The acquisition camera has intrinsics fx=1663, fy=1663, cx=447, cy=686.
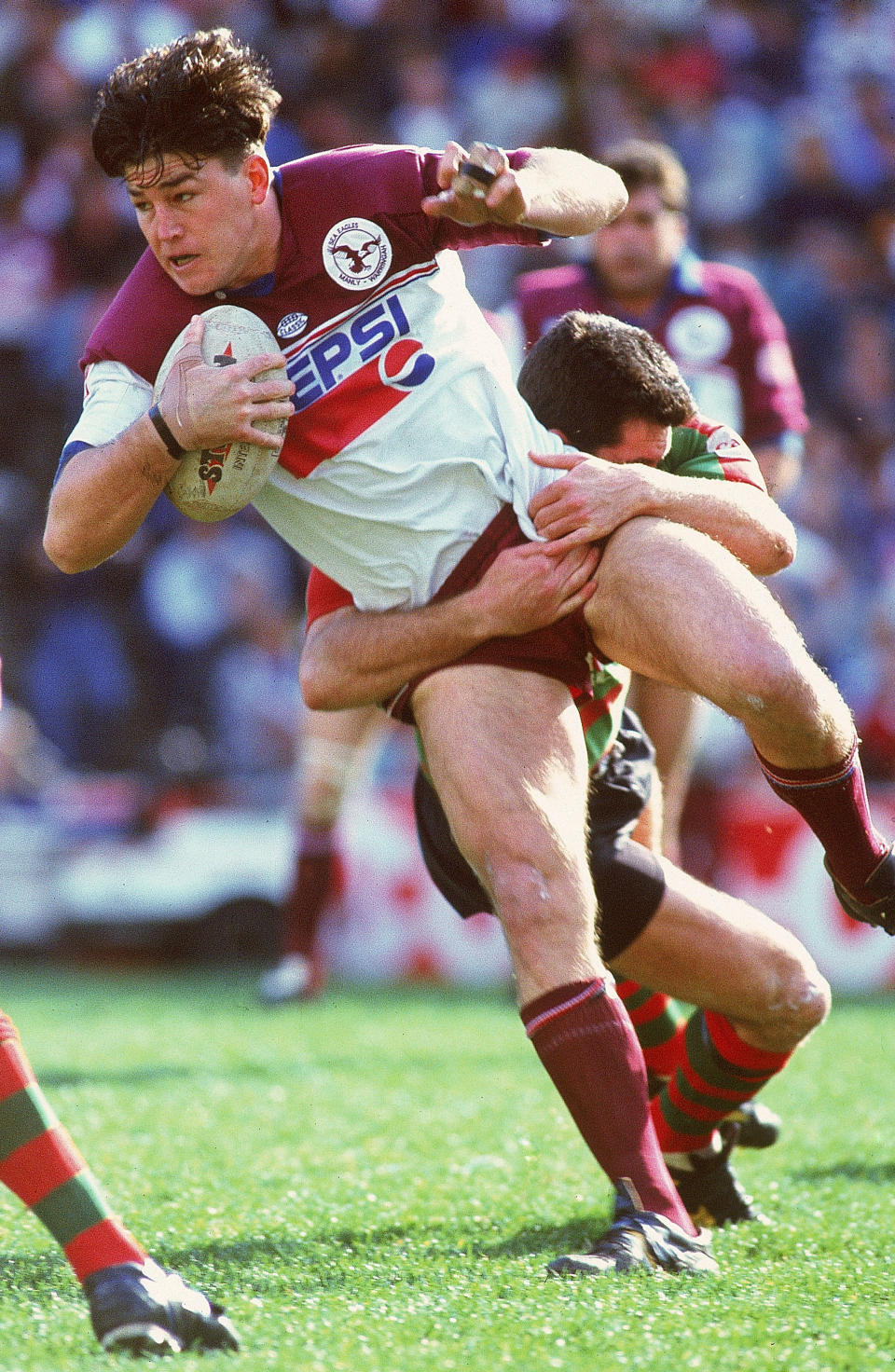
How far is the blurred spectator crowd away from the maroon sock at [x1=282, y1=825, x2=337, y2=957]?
93.5 inches

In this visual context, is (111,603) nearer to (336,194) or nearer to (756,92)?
(756,92)

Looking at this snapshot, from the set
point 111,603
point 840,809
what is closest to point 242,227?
point 840,809

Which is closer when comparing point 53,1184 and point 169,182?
point 53,1184

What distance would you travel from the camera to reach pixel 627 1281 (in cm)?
258

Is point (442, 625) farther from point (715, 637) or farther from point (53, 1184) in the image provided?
point (53, 1184)

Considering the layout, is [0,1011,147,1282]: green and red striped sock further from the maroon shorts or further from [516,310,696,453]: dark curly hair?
[516,310,696,453]: dark curly hair

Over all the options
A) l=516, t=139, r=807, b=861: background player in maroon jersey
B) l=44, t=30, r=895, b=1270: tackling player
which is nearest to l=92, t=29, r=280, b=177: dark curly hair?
l=44, t=30, r=895, b=1270: tackling player

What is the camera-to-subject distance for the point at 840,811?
2.95 m

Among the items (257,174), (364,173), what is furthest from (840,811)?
(257,174)

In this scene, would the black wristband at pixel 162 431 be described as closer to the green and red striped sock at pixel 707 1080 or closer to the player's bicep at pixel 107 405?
the player's bicep at pixel 107 405

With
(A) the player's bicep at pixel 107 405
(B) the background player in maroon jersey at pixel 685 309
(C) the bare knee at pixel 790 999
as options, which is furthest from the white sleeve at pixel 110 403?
(B) the background player in maroon jersey at pixel 685 309

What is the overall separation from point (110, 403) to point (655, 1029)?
1813 mm

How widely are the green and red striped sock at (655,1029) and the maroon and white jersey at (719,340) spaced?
7.51ft

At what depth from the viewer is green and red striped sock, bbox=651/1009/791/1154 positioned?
327cm
